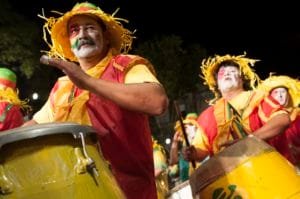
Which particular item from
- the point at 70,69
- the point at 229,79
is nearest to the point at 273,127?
the point at 229,79

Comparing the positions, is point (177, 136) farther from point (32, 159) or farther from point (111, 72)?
point (32, 159)

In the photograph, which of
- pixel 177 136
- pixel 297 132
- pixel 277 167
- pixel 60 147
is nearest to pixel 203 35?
pixel 177 136

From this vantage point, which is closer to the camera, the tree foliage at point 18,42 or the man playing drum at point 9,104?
the man playing drum at point 9,104

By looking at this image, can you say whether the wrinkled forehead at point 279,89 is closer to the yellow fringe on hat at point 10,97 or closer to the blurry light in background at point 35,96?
the yellow fringe on hat at point 10,97

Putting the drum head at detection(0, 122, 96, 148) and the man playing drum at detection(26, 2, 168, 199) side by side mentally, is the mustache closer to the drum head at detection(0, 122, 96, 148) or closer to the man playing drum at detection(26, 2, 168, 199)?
the man playing drum at detection(26, 2, 168, 199)

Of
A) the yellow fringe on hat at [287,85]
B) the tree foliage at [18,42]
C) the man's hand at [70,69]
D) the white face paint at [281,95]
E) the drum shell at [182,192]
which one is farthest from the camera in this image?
the tree foliage at [18,42]

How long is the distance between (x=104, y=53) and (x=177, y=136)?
207 inches

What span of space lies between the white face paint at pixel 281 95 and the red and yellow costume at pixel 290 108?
4cm

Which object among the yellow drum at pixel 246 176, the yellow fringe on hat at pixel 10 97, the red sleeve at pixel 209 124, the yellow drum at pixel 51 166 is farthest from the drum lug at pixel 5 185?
the yellow fringe on hat at pixel 10 97

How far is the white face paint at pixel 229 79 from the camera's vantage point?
18.3ft

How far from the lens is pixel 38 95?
14.7 m

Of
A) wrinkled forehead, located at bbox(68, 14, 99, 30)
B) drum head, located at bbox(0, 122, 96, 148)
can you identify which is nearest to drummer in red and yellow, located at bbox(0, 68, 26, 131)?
wrinkled forehead, located at bbox(68, 14, 99, 30)

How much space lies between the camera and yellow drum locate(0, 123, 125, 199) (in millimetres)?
2182

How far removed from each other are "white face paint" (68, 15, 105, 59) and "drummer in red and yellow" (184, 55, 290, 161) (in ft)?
5.45
